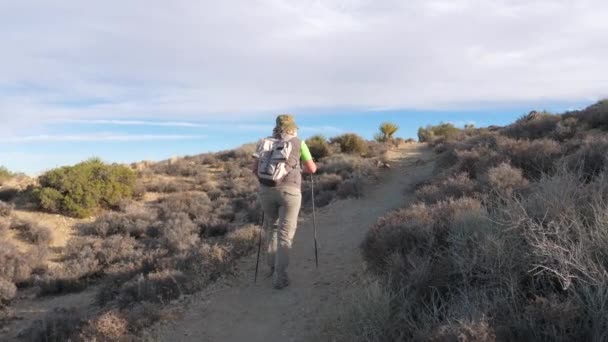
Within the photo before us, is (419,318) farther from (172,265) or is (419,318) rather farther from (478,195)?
(172,265)

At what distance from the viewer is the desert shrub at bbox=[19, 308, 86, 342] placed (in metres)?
6.08

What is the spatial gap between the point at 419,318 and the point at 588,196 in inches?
95.8

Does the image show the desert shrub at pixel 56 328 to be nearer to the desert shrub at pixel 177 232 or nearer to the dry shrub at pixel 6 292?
the dry shrub at pixel 6 292

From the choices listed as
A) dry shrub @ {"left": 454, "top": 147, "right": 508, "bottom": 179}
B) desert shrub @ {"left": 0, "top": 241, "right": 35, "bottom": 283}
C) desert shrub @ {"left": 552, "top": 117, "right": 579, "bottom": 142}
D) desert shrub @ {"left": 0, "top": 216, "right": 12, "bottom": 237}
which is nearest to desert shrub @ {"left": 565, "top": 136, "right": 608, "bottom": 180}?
dry shrub @ {"left": 454, "top": 147, "right": 508, "bottom": 179}

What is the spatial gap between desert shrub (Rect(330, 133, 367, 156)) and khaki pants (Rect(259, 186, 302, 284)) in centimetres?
1455

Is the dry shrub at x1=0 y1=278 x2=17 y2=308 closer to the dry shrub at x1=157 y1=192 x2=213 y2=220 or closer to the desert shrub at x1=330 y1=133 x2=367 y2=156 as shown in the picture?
the dry shrub at x1=157 y1=192 x2=213 y2=220

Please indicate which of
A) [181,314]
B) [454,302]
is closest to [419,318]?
[454,302]

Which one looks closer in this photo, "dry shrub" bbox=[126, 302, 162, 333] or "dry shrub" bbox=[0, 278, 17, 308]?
"dry shrub" bbox=[126, 302, 162, 333]

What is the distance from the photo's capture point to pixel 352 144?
21.5 m

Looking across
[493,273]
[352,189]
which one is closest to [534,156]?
[352,189]

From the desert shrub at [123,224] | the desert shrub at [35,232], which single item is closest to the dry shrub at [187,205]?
the desert shrub at [123,224]

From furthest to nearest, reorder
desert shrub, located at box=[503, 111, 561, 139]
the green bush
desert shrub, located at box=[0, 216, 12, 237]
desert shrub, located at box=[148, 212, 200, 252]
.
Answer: desert shrub, located at box=[503, 111, 561, 139] → the green bush → desert shrub, located at box=[0, 216, 12, 237] → desert shrub, located at box=[148, 212, 200, 252]

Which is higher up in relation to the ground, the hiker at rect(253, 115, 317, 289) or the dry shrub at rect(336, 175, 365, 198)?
the hiker at rect(253, 115, 317, 289)

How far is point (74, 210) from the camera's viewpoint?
13.9 meters
